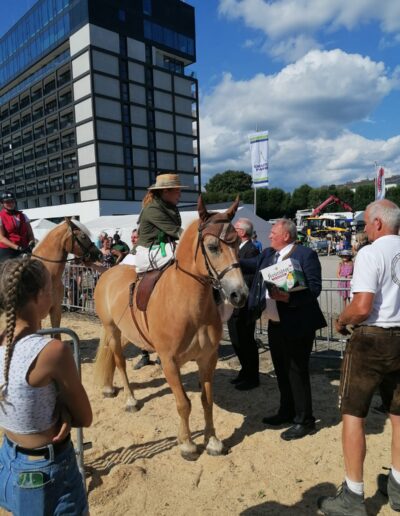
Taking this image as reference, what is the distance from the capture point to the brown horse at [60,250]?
6.32 metres

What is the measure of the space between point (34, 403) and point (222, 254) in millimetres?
1917

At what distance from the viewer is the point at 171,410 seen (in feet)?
15.7

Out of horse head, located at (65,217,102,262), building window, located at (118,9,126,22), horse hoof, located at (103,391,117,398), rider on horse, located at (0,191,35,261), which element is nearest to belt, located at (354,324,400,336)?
horse hoof, located at (103,391,117,398)

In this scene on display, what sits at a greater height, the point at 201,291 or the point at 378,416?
the point at 201,291

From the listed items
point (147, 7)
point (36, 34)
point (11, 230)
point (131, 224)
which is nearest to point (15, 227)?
point (11, 230)

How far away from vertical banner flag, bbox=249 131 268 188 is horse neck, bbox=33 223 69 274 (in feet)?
35.9

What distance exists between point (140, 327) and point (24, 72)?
6234cm

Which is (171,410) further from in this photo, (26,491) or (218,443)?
(26,491)

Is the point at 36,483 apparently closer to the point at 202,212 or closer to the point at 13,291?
the point at 13,291

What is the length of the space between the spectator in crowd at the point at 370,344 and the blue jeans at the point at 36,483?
6.43 feet

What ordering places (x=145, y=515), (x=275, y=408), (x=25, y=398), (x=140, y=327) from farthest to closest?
(x=275, y=408) → (x=140, y=327) → (x=145, y=515) → (x=25, y=398)

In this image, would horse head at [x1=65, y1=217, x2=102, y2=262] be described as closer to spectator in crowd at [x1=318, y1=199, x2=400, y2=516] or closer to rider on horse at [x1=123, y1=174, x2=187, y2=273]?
rider on horse at [x1=123, y1=174, x2=187, y2=273]

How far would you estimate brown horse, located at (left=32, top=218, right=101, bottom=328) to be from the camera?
20.7ft

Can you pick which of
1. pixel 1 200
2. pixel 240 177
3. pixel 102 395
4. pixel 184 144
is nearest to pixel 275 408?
pixel 102 395
